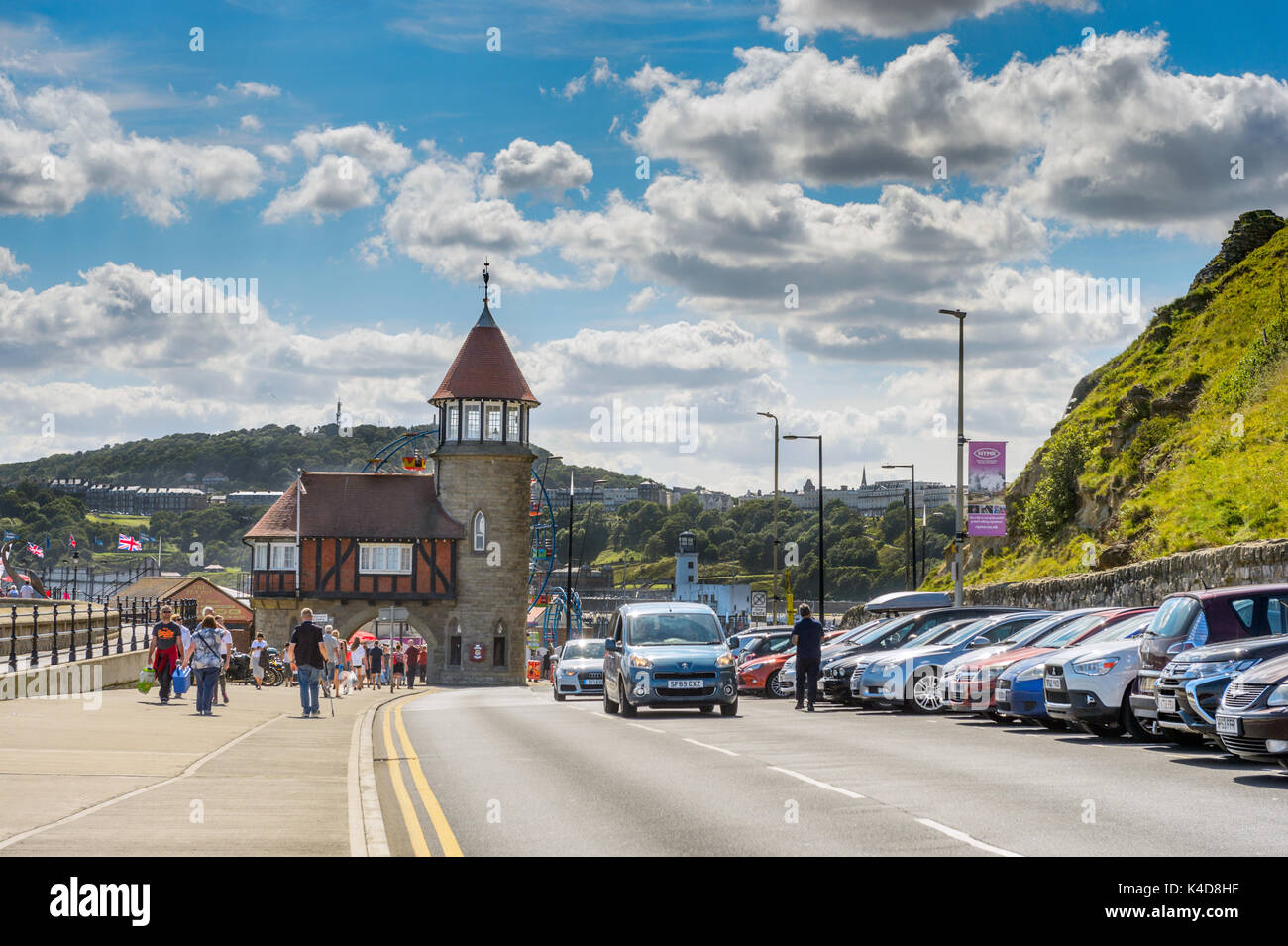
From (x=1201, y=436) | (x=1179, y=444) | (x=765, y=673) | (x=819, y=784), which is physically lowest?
(x=765, y=673)

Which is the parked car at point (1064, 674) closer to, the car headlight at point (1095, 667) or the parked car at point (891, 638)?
the car headlight at point (1095, 667)

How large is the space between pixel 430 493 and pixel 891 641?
49.3 meters

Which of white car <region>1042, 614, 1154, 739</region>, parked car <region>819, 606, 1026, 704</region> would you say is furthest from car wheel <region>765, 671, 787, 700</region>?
white car <region>1042, 614, 1154, 739</region>

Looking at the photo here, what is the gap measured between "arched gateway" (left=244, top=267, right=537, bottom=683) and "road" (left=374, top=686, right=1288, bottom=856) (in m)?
50.3

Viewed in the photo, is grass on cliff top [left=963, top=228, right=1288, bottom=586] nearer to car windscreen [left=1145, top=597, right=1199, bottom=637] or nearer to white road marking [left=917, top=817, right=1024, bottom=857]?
car windscreen [left=1145, top=597, right=1199, bottom=637]

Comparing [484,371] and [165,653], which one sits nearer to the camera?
[165,653]

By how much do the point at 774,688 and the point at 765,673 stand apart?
68 centimetres

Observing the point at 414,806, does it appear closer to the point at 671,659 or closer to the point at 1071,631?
the point at 1071,631

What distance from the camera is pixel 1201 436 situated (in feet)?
142

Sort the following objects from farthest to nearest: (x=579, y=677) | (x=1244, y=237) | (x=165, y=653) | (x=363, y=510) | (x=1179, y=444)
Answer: (x=363, y=510) → (x=1244, y=237) → (x=1179, y=444) → (x=579, y=677) → (x=165, y=653)

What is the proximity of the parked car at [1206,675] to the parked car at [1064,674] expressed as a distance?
2037mm

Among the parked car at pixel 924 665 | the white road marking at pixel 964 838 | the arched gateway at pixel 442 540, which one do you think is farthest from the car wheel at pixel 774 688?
the arched gateway at pixel 442 540

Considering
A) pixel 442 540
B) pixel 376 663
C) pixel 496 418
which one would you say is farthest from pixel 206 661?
pixel 496 418
